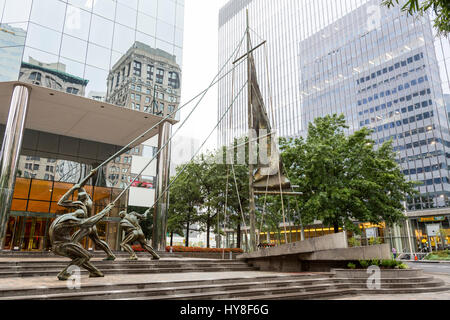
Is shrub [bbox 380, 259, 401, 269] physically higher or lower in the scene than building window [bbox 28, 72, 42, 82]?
lower

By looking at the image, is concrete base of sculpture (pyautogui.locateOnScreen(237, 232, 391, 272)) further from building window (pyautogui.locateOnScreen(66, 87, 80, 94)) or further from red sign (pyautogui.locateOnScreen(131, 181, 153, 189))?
building window (pyautogui.locateOnScreen(66, 87, 80, 94))

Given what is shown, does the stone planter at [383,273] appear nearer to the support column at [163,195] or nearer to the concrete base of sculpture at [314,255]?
the concrete base of sculpture at [314,255]

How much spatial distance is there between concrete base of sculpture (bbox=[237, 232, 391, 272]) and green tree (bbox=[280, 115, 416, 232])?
265 inches

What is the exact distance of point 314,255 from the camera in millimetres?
12570

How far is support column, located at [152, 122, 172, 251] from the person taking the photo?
71.0ft

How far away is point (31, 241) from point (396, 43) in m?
75.4

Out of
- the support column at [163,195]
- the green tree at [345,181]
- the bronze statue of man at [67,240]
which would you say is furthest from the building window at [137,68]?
the bronze statue of man at [67,240]

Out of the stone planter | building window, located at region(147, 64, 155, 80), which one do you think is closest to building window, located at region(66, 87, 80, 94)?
building window, located at region(147, 64, 155, 80)

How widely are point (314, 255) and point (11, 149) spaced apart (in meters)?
16.8

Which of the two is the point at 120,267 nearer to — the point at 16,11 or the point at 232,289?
the point at 232,289

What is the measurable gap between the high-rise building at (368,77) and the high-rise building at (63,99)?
20940 millimetres
